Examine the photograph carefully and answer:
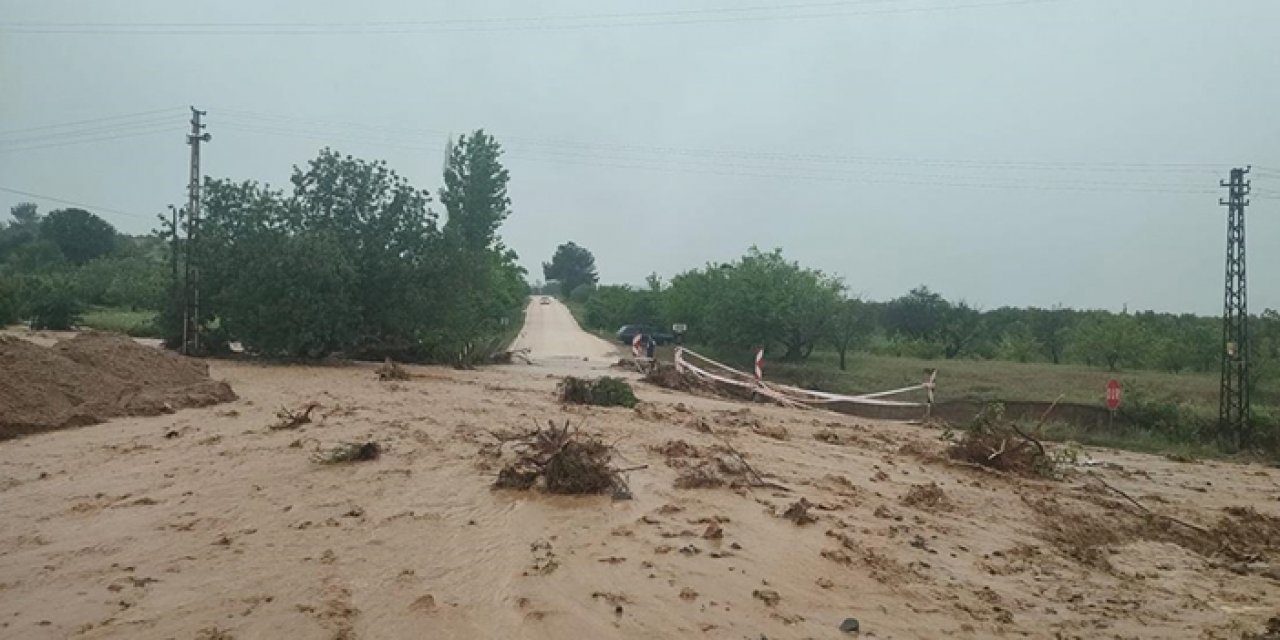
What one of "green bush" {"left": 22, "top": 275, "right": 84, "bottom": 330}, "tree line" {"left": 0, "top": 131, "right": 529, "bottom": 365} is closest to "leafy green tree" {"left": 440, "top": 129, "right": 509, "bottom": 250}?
"tree line" {"left": 0, "top": 131, "right": 529, "bottom": 365}

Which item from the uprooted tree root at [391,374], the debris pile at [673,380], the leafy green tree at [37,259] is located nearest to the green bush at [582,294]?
the leafy green tree at [37,259]

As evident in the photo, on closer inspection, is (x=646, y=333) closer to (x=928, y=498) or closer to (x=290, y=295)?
(x=290, y=295)

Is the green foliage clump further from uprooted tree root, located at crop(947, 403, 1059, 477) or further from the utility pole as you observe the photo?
uprooted tree root, located at crop(947, 403, 1059, 477)

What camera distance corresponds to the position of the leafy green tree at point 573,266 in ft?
456

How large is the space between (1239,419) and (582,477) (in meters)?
17.4

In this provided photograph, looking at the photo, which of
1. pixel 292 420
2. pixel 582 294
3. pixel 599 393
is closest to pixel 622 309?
pixel 599 393

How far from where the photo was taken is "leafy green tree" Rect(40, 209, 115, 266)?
6700cm

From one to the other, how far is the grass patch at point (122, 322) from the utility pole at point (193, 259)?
294 inches

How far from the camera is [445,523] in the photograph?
7402mm

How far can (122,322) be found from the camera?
4044cm

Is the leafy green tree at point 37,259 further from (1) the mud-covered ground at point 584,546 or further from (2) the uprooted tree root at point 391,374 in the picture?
(1) the mud-covered ground at point 584,546

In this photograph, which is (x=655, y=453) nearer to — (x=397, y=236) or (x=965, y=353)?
(x=397, y=236)

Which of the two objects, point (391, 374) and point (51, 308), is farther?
point (51, 308)

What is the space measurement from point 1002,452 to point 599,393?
26.9ft
